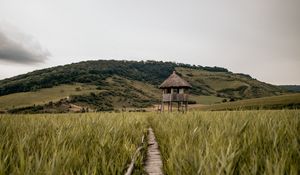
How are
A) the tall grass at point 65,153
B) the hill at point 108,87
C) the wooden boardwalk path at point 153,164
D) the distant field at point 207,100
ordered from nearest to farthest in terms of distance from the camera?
1. the tall grass at point 65,153
2. the wooden boardwalk path at point 153,164
3. the hill at point 108,87
4. the distant field at point 207,100

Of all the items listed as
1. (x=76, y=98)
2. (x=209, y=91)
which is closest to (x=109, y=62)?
(x=209, y=91)

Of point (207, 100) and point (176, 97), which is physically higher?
point (207, 100)

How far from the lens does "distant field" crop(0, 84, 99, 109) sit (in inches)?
3580

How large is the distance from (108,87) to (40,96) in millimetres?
36265

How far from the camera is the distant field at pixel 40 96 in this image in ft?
298

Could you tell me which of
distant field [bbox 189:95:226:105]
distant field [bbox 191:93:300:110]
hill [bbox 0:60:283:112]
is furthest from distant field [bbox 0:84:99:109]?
distant field [bbox 191:93:300:110]

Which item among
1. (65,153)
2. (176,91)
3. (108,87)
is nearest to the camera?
(65,153)

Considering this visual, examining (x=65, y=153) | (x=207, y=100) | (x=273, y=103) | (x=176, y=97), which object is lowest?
(x=65, y=153)

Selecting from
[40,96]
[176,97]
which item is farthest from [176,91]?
[40,96]

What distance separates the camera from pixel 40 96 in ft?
336

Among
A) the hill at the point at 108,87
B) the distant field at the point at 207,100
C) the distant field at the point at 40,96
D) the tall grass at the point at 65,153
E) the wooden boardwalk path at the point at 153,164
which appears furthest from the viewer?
the distant field at the point at 207,100

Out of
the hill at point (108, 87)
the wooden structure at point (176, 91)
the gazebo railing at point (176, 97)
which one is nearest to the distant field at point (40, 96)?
the hill at point (108, 87)

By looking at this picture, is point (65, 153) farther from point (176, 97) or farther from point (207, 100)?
point (207, 100)

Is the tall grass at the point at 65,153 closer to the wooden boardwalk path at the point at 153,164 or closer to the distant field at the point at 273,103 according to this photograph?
the wooden boardwalk path at the point at 153,164
